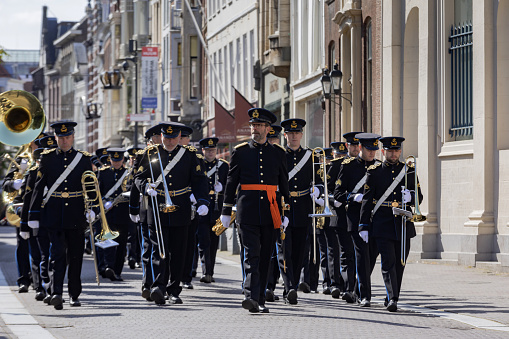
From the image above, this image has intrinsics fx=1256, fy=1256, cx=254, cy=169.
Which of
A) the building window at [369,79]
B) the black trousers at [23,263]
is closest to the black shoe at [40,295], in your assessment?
the black trousers at [23,263]

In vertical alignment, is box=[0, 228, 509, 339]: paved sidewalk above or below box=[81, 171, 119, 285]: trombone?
below

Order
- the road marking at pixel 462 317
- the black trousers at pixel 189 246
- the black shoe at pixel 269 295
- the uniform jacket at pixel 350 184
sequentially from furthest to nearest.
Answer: the black trousers at pixel 189 246, the uniform jacket at pixel 350 184, the black shoe at pixel 269 295, the road marking at pixel 462 317

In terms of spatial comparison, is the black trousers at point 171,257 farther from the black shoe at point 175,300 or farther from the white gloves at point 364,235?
the white gloves at point 364,235

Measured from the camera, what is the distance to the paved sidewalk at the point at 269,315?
38.3ft

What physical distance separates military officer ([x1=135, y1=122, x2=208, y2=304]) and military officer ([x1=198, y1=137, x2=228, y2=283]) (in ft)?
14.0

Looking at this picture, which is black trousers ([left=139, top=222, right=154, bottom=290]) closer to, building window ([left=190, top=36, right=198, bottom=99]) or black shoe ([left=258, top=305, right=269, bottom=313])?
→ black shoe ([left=258, top=305, right=269, bottom=313])

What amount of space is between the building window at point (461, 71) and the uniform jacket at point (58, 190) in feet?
34.2

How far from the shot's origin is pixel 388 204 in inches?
563

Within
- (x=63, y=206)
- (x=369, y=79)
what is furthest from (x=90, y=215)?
(x=369, y=79)

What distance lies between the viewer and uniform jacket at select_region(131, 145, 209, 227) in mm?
14711

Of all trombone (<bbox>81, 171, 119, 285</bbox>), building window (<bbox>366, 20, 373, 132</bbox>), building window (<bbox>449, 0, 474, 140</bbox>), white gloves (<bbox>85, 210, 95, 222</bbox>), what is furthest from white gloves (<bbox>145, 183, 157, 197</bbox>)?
building window (<bbox>366, 20, 373, 132</bbox>)

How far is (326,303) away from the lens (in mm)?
14984

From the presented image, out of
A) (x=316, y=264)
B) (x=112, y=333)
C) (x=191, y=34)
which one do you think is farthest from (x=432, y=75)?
(x=191, y=34)

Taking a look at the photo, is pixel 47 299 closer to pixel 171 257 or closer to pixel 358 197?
pixel 171 257
